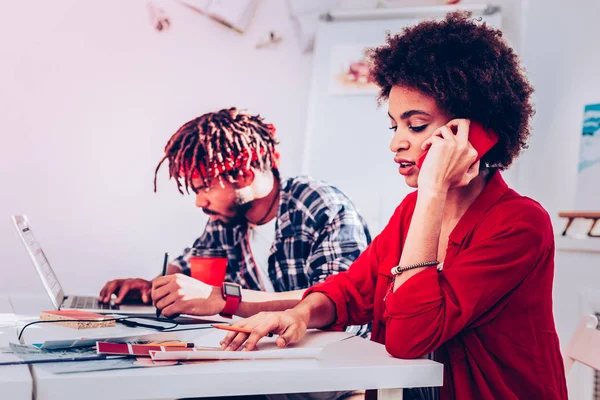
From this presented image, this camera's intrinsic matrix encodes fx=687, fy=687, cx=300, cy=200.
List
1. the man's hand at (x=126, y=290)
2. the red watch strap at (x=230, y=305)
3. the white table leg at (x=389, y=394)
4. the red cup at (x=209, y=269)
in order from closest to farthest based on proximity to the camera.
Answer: the white table leg at (x=389, y=394)
the red watch strap at (x=230, y=305)
the red cup at (x=209, y=269)
the man's hand at (x=126, y=290)

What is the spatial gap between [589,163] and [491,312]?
1.13 metres

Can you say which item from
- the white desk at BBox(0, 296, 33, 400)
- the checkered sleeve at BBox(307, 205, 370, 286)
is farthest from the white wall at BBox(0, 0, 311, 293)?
the white desk at BBox(0, 296, 33, 400)

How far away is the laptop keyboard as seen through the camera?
1.60m

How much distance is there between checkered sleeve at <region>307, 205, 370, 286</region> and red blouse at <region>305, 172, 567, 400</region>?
26.6 inches

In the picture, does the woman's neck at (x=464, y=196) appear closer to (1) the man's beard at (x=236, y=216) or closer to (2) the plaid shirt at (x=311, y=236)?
(2) the plaid shirt at (x=311, y=236)

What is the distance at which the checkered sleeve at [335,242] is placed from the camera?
1776mm

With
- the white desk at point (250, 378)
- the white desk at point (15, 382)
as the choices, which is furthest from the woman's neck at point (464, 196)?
the white desk at point (15, 382)

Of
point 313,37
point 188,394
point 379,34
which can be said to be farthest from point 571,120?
point 188,394

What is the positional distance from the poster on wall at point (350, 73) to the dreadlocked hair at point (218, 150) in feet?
1.39

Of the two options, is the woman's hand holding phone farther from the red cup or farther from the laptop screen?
the laptop screen

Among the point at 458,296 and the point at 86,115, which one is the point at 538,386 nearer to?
the point at 458,296

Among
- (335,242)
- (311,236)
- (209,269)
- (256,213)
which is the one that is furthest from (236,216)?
(209,269)

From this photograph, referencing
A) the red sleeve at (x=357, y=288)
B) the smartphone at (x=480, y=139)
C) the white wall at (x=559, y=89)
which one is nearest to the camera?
the smartphone at (x=480, y=139)

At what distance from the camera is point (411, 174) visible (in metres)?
1.21
